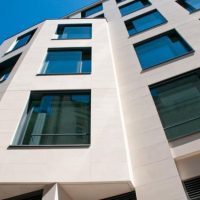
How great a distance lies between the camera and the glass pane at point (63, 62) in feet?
37.1

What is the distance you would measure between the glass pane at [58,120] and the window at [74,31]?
18.8 feet

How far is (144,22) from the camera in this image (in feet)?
50.3

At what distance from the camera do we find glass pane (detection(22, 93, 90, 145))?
810 cm

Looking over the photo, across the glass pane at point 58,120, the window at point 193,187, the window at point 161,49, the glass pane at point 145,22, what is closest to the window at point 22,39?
the glass pane at point 145,22

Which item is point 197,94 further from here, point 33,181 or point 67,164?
point 33,181

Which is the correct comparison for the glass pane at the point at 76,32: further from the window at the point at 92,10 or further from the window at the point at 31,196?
the window at the point at 31,196

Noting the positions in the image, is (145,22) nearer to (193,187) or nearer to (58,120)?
(58,120)

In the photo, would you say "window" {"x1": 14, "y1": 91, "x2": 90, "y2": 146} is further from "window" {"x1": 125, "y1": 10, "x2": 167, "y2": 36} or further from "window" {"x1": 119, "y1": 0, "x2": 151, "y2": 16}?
"window" {"x1": 119, "y1": 0, "x2": 151, "y2": 16}

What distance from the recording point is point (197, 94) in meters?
8.68

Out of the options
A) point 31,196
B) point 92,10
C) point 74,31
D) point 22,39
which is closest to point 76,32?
point 74,31

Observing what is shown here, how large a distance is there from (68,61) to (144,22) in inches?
229

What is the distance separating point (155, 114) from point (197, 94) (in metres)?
1.57

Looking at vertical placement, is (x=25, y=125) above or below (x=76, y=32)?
below

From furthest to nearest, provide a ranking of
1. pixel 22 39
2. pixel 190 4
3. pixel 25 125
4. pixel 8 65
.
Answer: pixel 22 39
pixel 190 4
pixel 8 65
pixel 25 125
